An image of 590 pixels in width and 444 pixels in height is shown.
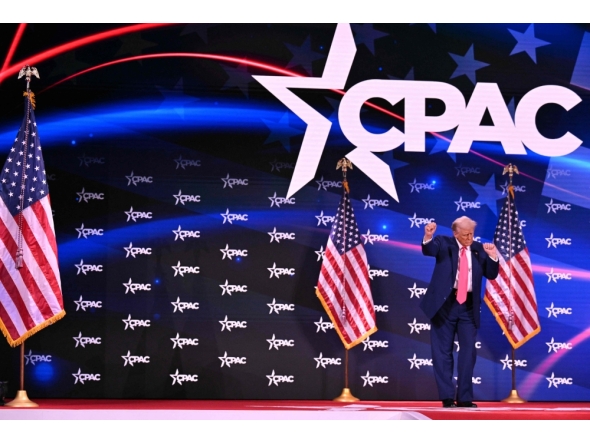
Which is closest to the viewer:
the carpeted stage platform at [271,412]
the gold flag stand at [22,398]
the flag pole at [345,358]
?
the carpeted stage platform at [271,412]

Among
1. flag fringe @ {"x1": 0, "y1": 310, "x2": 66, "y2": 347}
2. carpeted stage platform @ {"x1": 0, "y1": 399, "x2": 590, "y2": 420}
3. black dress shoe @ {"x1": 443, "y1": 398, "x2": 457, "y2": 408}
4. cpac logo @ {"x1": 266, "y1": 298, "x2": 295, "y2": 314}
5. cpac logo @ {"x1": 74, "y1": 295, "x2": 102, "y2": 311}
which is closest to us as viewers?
carpeted stage platform @ {"x1": 0, "y1": 399, "x2": 590, "y2": 420}

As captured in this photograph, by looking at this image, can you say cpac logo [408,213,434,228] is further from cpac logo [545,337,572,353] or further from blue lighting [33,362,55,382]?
blue lighting [33,362,55,382]

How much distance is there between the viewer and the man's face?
7.01 metres

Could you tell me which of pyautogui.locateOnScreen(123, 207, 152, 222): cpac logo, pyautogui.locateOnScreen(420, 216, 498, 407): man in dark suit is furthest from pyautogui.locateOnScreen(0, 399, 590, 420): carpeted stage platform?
pyautogui.locateOnScreen(123, 207, 152, 222): cpac logo

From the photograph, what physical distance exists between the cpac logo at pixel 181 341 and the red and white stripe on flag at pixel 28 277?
1.12 m

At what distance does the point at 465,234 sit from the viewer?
276 inches

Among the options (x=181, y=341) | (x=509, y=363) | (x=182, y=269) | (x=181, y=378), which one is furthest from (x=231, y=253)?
(x=509, y=363)

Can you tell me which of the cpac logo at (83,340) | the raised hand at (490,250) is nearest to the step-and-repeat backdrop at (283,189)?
the cpac logo at (83,340)

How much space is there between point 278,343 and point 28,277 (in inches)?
89.4

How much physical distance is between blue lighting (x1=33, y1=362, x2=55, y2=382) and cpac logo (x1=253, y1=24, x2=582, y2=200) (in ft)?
8.88

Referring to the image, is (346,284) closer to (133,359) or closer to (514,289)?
(514,289)

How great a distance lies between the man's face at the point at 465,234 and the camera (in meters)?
7.01

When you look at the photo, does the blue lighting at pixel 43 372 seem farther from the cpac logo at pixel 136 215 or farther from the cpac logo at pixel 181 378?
the cpac logo at pixel 136 215

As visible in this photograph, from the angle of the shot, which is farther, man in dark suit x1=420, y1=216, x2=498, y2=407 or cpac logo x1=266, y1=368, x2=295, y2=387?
cpac logo x1=266, y1=368, x2=295, y2=387
